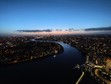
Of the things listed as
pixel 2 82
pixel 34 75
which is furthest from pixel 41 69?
pixel 2 82

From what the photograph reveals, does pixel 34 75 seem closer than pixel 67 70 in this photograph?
Yes

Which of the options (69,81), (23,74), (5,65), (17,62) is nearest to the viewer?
(69,81)

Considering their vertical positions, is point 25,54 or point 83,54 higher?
point 25,54

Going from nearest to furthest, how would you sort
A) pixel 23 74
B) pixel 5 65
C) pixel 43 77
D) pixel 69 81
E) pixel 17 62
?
pixel 69 81 < pixel 43 77 < pixel 23 74 < pixel 5 65 < pixel 17 62

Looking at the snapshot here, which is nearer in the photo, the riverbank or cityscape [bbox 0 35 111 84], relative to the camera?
cityscape [bbox 0 35 111 84]

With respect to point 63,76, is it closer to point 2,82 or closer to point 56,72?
point 56,72

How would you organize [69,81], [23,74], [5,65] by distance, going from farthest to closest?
[5,65], [23,74], [69,81]

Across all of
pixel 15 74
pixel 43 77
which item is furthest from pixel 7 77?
pixel 43 77

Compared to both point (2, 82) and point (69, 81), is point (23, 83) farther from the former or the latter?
point (69, 81)

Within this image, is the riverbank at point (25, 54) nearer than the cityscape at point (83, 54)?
No
